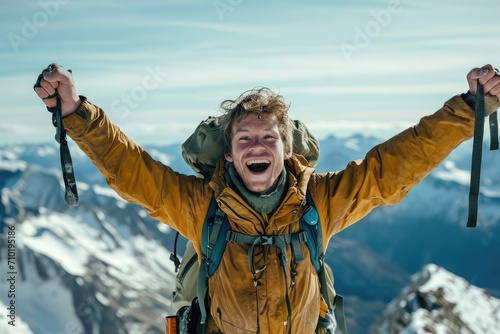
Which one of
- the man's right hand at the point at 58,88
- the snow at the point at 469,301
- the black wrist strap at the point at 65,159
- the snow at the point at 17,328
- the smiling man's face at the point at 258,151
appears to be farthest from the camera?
the snow at the point at 17,328

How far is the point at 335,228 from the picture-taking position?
6.55m

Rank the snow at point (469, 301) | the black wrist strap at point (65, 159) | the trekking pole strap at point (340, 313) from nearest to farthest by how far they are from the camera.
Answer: the black wrist strap at point (65, 159)
the trekking pole strap at point (340, 313)
the snow at point (469, 301)

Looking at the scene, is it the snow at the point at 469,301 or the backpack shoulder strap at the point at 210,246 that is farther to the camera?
the snow at the point at 469,301

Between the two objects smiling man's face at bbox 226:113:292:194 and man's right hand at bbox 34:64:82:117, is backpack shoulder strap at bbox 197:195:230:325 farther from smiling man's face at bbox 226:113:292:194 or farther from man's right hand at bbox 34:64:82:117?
man's right hand at bbox 34:64:82:117

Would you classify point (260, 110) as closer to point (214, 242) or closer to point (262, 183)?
point (262, 183)

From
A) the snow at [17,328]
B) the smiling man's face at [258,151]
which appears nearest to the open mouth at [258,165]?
the smiling man's face at [258,151]

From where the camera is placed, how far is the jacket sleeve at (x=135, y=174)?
6.05 m

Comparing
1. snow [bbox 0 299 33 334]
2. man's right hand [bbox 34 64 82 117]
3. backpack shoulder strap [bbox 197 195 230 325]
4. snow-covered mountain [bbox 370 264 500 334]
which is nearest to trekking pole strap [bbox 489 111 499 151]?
backpack shoulder strap [bbox 197 195 230 325]

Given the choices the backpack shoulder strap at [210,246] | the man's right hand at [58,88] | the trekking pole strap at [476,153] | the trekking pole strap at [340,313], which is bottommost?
the trekking pole strap at [340,313]

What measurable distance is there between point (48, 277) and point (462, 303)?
140 metres

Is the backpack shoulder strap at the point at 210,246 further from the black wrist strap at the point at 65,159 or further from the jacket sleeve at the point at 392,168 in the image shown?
the black wrist strap at the point at 65,159

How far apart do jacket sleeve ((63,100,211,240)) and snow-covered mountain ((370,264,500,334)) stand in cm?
3019

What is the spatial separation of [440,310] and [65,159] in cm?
4030

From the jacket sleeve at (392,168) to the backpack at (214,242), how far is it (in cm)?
26
